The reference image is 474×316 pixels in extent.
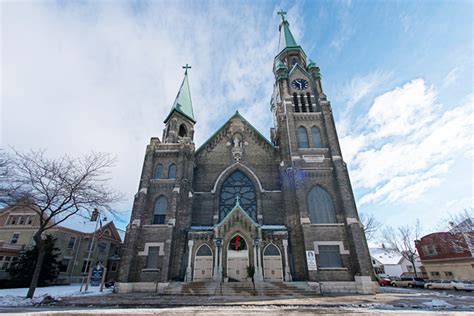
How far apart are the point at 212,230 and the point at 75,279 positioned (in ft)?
76.7

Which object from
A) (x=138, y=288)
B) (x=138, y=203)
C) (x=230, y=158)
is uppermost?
(x=230, y=158)

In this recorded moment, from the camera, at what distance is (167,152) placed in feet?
75.6

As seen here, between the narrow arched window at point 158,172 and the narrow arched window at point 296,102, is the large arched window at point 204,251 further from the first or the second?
the narrow arched window at point 296,102

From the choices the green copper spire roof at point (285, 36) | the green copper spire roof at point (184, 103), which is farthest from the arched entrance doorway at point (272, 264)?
the green copper spire roof at point (285, 36)

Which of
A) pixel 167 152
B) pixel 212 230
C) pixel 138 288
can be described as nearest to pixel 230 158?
pixel 167 152

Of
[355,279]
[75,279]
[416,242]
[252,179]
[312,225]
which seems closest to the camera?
[355,279]

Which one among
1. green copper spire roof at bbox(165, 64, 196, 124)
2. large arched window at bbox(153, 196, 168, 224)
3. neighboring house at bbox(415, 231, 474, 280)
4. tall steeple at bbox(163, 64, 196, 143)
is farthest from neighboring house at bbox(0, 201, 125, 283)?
neighboring house at bbox(415, 231, 474, 280)

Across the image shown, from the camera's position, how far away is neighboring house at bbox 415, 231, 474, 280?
28500 mm

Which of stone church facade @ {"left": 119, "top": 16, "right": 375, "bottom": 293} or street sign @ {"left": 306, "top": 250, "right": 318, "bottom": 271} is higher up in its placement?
stone church facade @ {"left": 119, "top": 16, "right": 375, "bottom": 293}

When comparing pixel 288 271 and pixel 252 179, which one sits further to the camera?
pixel 252 179

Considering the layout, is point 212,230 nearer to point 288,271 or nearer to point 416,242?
point 288,271

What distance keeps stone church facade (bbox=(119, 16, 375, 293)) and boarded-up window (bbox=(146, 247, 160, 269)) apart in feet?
0.26

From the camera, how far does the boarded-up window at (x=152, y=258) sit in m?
18.6

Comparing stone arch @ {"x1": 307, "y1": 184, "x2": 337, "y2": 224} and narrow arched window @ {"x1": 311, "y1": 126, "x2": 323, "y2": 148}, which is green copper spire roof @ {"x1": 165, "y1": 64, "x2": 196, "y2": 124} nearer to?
narrow arched window @ {"x1": 311, "y1": 126, "x2": 323, "y2": 148}
